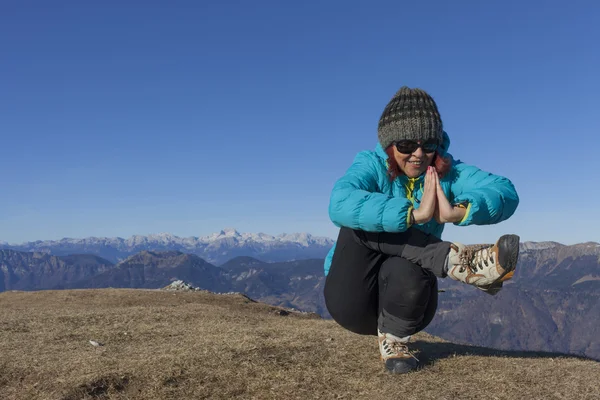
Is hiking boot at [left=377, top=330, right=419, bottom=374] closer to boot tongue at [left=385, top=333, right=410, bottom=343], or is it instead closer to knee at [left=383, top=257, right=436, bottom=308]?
boot tongue at [left=385, top=333, right=410, bottom=343]

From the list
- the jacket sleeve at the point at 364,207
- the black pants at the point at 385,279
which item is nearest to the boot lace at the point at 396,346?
the black pants at the point at 385,279

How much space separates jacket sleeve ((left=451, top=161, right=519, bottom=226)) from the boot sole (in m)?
0.46

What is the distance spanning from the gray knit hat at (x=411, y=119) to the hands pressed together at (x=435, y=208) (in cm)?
80

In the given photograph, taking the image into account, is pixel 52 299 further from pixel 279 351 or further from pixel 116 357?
pixel 279 351

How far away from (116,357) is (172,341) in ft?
5.85

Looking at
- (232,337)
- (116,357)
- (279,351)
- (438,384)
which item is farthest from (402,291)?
(116,357)

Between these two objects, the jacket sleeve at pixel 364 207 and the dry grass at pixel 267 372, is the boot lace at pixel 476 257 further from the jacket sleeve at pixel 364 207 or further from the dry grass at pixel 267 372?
the dry grass at pixel 267 372

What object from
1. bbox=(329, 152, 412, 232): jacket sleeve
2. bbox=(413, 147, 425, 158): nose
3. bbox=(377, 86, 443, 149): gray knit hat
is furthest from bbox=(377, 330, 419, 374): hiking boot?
bbox=(377, 86, 443, 149): gray knit hat

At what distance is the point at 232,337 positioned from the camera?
9445 mm

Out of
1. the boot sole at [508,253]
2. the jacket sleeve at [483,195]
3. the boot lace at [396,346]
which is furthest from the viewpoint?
the boot lace at [396,346]

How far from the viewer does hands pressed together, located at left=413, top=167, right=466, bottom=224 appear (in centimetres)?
561

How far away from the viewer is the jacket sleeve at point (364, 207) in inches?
220

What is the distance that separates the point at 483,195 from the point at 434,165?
919 mm

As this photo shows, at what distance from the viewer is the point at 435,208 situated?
5.72 metres
